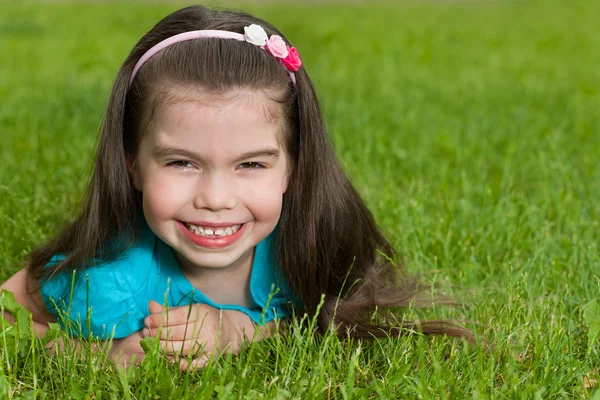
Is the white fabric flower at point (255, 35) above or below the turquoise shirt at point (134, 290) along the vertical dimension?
above

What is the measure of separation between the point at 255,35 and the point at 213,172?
464 millimetres

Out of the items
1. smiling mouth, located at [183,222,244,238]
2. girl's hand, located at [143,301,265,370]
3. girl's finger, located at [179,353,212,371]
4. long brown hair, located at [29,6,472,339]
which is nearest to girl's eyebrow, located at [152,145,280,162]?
long brown hair, located at [29,6,472,339]

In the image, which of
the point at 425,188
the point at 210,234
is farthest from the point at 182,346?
the point at 425,188

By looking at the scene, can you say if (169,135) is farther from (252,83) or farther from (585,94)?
(585,94)

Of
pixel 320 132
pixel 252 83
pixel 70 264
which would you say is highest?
pixel 252 83

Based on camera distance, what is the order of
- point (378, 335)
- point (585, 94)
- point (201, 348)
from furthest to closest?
point (585, 94)
point (378, 335)
point (201, 348)

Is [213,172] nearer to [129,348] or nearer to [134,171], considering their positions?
[134,171]

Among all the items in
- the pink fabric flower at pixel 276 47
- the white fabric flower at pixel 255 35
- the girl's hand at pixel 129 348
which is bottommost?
the girl's hand at pixel 129 348

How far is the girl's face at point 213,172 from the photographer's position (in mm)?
2533

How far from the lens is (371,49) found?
341 inches

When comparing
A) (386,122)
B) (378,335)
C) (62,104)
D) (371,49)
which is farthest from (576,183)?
(371,49)

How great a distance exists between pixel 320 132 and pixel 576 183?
193 cm

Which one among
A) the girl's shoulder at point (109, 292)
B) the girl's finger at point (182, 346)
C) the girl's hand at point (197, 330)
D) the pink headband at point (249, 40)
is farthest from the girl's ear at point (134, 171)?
the girl's finger at point (182, 346)

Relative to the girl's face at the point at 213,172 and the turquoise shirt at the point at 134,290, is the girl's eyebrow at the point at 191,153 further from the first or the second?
the turquoise shirt at the point at 134,290
